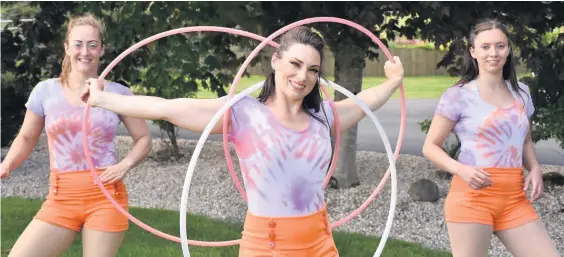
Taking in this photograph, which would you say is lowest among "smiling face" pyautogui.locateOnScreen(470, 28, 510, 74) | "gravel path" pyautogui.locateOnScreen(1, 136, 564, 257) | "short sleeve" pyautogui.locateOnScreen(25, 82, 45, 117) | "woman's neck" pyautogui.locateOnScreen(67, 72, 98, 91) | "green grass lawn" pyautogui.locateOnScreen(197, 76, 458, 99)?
"green grass lawn" pyautogui.locateOnScreen(197, 76, 458, 99)

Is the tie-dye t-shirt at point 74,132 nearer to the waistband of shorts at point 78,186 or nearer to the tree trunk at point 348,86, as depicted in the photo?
the waistband of shorts at point 78,186

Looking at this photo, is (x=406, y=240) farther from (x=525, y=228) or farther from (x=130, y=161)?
(x=130, y=161)

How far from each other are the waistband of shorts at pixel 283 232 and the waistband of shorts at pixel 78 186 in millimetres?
1297

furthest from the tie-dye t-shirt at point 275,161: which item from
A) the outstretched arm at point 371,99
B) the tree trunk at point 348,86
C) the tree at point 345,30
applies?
the tree trunk at point 348,86

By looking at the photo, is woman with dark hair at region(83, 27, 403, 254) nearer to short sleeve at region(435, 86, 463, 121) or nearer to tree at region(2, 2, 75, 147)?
short sleeve at region(435, 86, 463, 121)

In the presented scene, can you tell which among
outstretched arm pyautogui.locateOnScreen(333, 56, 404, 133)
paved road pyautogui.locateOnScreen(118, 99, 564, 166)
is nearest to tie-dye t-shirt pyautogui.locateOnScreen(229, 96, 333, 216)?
outstretched arm pyautogui.locateOnScreen(333, 56, 404, 133)

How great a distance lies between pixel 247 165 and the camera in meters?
4.00

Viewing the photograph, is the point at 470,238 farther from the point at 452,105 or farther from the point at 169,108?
the point at 169,108

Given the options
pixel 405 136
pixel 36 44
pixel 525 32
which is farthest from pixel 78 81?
pixel 405 136

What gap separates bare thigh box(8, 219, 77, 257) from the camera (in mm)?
4945

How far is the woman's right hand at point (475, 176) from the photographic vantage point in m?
4.98

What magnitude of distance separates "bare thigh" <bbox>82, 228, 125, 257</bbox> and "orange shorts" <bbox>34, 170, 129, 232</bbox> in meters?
0.03

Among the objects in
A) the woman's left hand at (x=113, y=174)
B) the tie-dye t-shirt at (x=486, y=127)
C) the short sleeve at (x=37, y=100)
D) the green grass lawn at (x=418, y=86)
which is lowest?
the green grass lawn at (x=418, y=86)

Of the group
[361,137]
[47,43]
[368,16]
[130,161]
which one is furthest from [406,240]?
[361,137]
